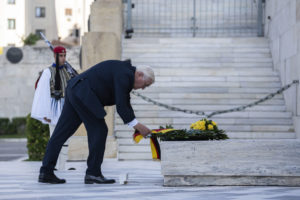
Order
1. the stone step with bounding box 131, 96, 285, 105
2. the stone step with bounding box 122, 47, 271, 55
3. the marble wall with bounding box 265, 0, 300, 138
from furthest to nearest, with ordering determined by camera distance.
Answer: the stone step with bounding box 122, 47, 271, 55, the stone step with bounding box 131, 96, 285, 105, the marble wall with bounding box 265, 0, 300, 138

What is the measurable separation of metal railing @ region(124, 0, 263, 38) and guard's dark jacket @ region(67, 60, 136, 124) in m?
10.9

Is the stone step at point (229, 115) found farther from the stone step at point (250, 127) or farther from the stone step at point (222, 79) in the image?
the stone step at point (222, 79)

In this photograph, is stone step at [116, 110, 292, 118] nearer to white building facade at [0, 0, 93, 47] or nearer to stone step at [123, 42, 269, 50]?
stone step at [123, 42, 269, 50]

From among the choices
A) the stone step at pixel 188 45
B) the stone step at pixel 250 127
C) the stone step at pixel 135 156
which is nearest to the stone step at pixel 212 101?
the stone step at pixel 250 127

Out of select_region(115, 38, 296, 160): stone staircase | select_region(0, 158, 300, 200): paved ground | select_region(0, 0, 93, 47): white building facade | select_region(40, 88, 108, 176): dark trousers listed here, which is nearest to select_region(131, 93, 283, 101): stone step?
select_region(115, 38, 296, 160): stone staircase

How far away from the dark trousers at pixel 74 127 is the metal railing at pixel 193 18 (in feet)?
35.1

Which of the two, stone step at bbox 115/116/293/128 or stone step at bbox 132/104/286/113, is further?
stone step at bbox 132/104/286/113

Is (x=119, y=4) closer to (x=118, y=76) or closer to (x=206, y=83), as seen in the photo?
(x=206, y=83)

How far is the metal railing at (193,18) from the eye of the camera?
17.8 m

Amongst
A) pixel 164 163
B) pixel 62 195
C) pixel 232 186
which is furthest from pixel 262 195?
pixel 62 195

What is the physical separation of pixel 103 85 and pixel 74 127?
759mm

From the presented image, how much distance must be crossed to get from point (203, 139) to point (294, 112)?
563 cm

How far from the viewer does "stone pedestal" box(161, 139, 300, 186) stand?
6641 mm

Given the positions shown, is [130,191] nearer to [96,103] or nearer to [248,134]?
[96,103]
